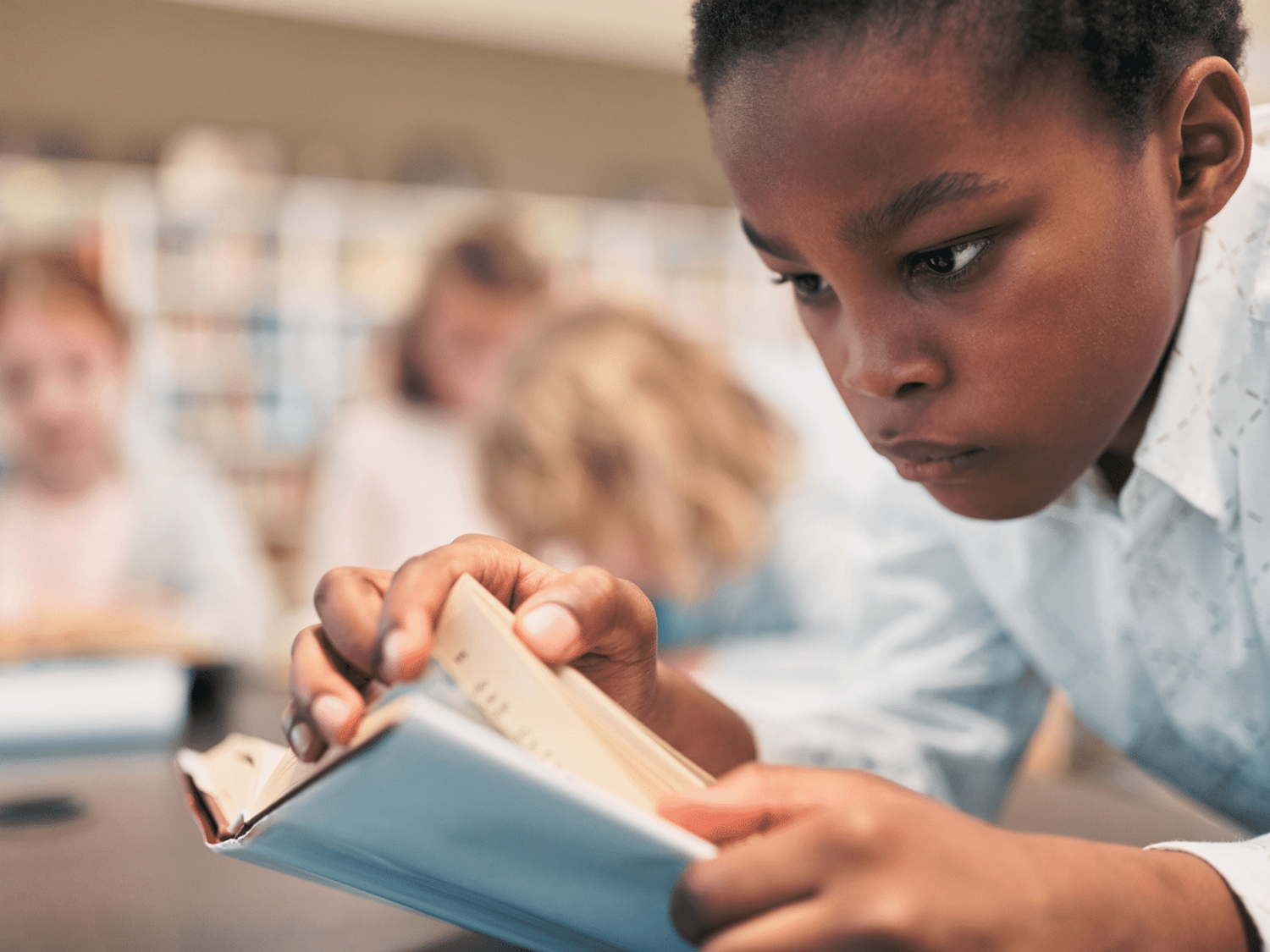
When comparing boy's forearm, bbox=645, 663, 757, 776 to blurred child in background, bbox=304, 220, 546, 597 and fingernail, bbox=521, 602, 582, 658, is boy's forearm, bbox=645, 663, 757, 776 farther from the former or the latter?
blurred child in background, bbox=304, 220, 546, 597

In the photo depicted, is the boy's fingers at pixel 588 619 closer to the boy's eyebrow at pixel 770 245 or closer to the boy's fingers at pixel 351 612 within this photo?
the boy's fingers at pixel 351 612

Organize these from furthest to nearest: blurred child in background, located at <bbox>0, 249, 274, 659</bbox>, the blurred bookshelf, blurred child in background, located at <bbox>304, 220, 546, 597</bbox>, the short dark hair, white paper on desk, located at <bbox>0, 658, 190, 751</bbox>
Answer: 1. the blurred bookshelf
2. blurred child in background, located at <bbox>304, 220, 546, 597</bbox>
3. blurred child in background, located at <bbox>0, 249, 274, 659</bbox>
4. white paper on desk, located at <bbox>0, 658, 190, 751</bbox>
5. the short dark hair

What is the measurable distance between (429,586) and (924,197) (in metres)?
0.24

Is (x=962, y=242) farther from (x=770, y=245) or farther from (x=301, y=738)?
(x=301, y=738)

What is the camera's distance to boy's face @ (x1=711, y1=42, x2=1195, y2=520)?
0.39 m

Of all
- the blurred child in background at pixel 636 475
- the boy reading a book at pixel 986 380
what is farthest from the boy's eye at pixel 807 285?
the blurred child in background at pixel 636 475

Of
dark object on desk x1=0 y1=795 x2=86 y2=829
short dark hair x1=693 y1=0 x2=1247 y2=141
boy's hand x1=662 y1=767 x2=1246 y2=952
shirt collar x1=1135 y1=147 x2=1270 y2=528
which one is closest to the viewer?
boy's hand x1=662 y1=767 x2=1246 y2=952

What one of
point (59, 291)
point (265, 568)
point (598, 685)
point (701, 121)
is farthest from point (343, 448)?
point (701, 121)

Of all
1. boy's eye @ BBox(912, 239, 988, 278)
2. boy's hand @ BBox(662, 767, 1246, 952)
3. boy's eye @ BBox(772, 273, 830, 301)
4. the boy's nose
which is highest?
boy's eye @ BBox(912, 239, 988, 278)

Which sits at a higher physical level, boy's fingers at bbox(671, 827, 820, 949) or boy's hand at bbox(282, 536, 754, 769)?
boy's hand at bbox(282, 536, 754, 769)

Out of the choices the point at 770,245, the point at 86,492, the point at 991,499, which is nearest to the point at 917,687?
the point at 991,499

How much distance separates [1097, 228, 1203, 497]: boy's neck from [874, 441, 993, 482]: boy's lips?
0.13 metres

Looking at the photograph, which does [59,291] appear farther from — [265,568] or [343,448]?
[265,568]

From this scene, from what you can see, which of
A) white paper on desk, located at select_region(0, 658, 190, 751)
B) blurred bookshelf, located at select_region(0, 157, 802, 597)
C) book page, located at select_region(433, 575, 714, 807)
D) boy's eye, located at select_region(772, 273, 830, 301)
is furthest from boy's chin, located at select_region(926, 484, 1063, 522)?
blurred bookshelf, located at select_region(0, 157, 802, 597)
